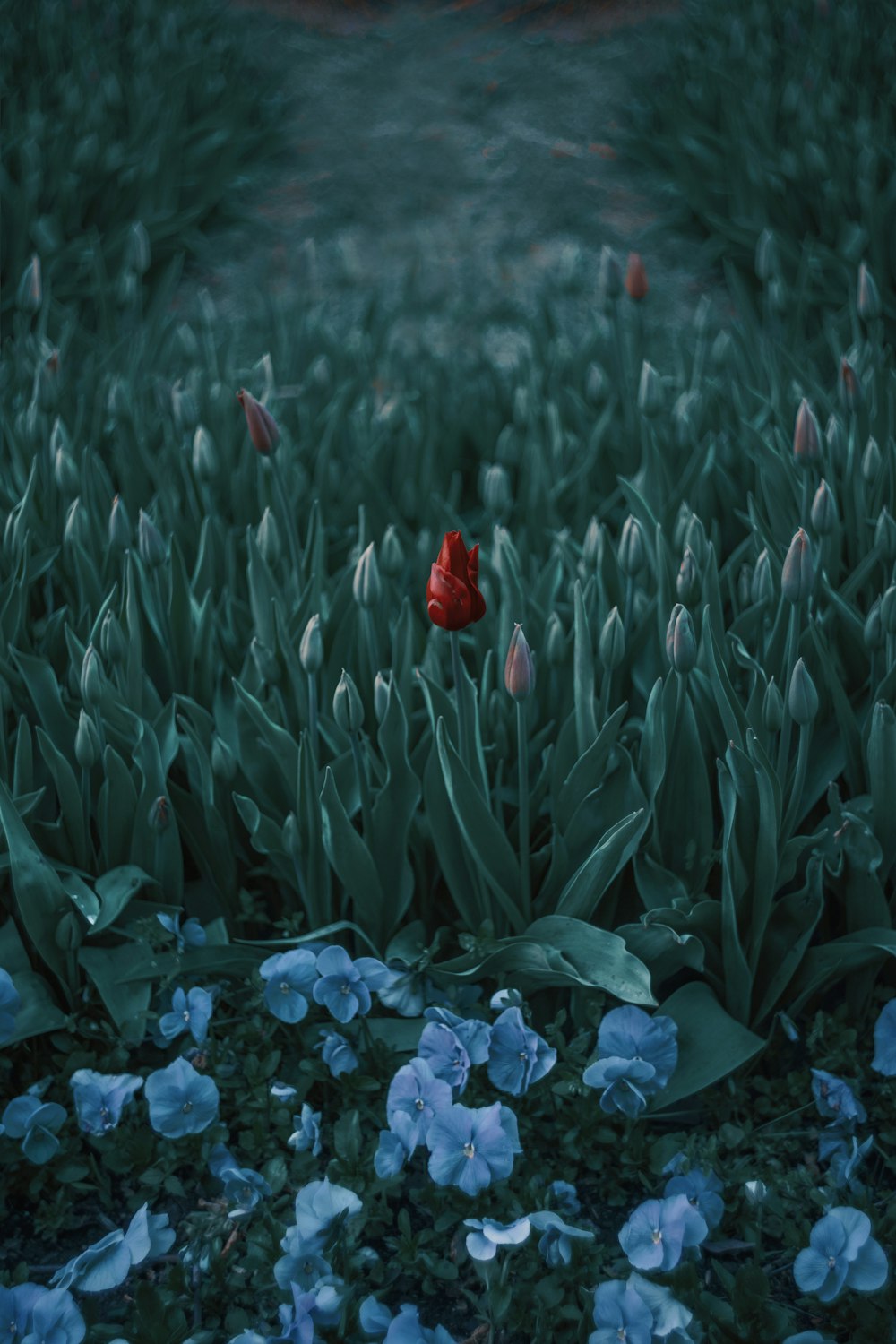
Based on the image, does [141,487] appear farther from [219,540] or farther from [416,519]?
[416,519]

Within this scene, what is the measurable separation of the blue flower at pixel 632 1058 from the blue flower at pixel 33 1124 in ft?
1.97

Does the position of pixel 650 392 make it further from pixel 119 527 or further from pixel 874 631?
pixel 119 527

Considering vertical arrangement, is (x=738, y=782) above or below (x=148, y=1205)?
above

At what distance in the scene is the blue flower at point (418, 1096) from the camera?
1.37 metres

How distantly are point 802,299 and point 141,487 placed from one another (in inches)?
62.7

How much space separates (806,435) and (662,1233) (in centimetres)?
111

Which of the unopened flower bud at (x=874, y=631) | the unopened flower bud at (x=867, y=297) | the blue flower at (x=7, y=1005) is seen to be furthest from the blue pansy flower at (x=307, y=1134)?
the unopened flower bud at (x=867, y=297)

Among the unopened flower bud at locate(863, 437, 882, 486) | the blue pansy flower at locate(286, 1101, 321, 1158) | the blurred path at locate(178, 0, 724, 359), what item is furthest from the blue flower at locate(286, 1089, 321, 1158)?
the blurred path at locate(178, 0, 724, 359)

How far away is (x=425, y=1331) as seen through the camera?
124 centimetres

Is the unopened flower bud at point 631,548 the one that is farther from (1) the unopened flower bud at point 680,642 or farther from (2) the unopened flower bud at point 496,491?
(2) the unopened flower bud at point 496,491

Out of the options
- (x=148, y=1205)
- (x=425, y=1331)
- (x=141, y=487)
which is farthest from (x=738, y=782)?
(x=141, y=487)

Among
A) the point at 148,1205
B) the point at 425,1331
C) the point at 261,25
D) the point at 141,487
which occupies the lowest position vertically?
the point at 148,1205

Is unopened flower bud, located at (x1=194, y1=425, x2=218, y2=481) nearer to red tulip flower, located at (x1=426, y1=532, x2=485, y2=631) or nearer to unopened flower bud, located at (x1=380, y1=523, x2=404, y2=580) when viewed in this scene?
unopened flower bud, located at (x1=380, y1=523, x2=404, y2=580)

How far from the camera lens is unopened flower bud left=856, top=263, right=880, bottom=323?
2.41m
